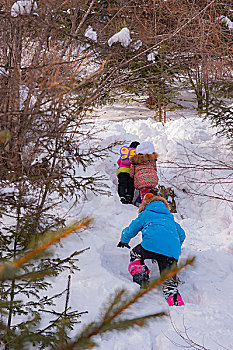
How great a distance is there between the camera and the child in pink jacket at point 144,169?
6.48 meters

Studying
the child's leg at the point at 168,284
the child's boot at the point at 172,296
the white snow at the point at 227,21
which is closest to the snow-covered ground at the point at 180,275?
the child's boot at the point at 172,296

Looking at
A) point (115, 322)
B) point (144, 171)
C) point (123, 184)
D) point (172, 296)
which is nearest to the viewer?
point (115, 322)

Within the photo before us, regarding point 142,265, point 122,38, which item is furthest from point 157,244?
point 122,38

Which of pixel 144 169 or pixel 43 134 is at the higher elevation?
pixel 43 134

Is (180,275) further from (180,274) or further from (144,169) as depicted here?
(144,169)

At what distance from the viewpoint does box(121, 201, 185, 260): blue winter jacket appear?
384 cm

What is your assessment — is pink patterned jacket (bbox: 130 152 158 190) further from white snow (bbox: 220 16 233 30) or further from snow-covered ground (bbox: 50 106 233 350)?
white snow (bbox: 220 16 233 30)

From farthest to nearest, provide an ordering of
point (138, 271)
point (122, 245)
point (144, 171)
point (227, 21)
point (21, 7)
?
point (227, 21) < point (144, 171) < point (122, 245) < point (138, 271) < point (21, 7)

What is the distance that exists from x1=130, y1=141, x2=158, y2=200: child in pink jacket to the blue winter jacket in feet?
7.42

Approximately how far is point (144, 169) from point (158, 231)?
9.15 ft

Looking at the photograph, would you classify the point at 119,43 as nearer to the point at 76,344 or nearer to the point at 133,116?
the point at 76,344

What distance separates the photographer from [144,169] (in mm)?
6551

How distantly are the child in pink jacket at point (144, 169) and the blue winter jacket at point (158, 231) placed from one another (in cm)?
226

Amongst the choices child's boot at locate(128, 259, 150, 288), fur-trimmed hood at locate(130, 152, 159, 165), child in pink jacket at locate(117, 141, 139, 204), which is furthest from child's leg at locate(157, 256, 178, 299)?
child in pink jacket at locate(117, 141, 139, 204)
